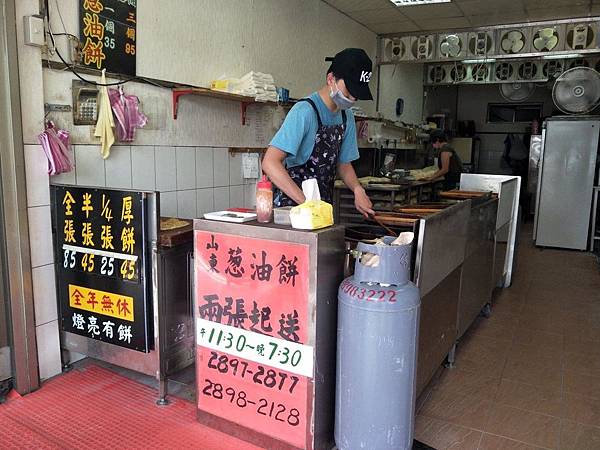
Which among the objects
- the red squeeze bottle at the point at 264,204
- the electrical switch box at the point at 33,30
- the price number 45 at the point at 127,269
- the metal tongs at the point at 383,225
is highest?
the electrical switch box at the point at 33,30

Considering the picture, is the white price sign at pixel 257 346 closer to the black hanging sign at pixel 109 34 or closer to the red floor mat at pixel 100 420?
the red floor mat at pixel 100 420

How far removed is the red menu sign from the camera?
1.96m

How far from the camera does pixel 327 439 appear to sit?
6.91 feet

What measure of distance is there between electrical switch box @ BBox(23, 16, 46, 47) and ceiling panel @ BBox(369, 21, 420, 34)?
479 centimetres

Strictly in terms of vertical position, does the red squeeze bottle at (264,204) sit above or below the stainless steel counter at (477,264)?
above

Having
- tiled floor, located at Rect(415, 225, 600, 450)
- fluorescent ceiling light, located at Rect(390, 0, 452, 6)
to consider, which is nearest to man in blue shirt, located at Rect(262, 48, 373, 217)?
tiled floor, located at Rect(415, 225, 600, 450)

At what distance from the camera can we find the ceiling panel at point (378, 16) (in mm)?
5781

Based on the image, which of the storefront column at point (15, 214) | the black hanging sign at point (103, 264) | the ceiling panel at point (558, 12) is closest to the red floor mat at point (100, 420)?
the storefront column at point (15, 214)

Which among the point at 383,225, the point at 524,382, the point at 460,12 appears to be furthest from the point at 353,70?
the point at 460,12

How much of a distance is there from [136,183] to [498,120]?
34.3 feet

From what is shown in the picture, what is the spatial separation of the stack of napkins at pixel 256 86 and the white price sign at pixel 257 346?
213cm

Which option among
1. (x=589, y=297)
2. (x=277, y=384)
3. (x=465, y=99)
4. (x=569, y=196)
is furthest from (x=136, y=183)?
(x=465, y=99)

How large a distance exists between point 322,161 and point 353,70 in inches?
21.3

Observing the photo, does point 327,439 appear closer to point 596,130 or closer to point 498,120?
point 596,130
